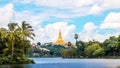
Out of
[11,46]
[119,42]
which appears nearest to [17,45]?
[11,46]

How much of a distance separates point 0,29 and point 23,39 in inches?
313

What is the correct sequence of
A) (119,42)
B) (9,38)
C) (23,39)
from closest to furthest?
1. (9,38)
2. (23,39)
3. (119,42)

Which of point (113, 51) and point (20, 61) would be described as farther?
point (113, 51)

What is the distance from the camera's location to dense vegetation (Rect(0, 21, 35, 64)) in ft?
320

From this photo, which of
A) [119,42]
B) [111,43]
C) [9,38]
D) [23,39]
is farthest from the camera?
[111,43]

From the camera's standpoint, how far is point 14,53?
100000 millimetres

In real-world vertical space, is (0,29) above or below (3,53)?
above

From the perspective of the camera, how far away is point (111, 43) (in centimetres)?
19300

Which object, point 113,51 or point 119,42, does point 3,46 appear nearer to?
point 119,42

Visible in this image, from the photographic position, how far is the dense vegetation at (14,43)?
9756 centimetres

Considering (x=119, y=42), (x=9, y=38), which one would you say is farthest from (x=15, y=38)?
(x=119, y=42)

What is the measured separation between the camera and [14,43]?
10194cm

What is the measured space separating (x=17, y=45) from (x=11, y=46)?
2.59m

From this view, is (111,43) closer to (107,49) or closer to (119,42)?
(107,49)
